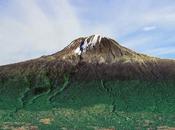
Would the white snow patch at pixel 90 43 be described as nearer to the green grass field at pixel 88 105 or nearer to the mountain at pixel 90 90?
the mountain at pixel 90 90

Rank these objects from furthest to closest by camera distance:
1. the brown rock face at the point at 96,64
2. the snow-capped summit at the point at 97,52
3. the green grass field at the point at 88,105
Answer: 1. the snow-capped summit at the point at 97,52
2. the brown rock face at the point at 96,64
3. the green grass field at the point at 88,105

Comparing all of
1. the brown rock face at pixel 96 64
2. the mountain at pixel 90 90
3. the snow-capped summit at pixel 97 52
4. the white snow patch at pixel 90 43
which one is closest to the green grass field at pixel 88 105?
the mountain at pixel 90 90

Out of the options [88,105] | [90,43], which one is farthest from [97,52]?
[88,105]

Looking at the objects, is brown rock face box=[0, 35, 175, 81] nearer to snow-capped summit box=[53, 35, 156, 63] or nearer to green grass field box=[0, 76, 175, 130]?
snow-capped summit box=[53, 35, 156, 63]

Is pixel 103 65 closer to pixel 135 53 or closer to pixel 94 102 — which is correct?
pixel 135 53

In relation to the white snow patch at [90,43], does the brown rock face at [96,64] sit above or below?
below

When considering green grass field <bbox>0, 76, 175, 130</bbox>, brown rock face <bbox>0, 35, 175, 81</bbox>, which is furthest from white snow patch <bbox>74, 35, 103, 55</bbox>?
green grass field <bbox>0, 76, 175, 130</bbox>

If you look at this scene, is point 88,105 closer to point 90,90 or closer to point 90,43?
point 90,90
